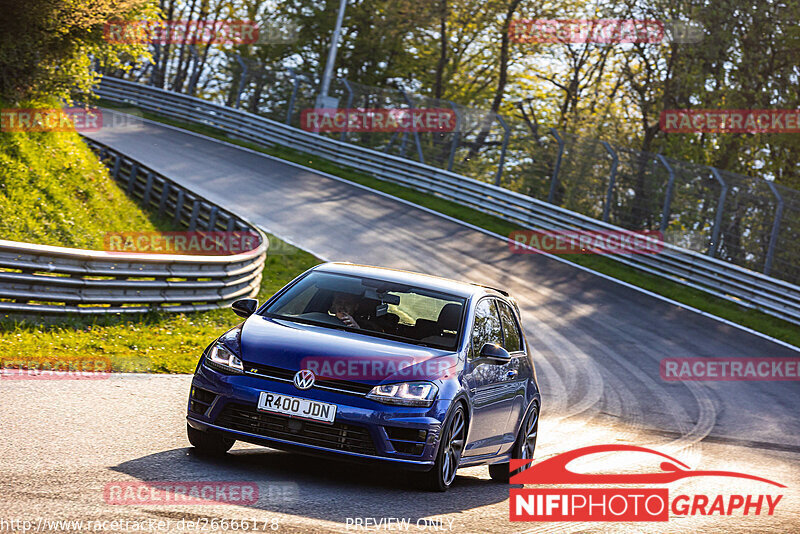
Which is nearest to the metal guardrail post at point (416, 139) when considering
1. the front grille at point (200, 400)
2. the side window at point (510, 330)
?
the side window at point (510, 330)

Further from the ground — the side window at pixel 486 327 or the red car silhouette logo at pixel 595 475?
the side window at pixel 486 327

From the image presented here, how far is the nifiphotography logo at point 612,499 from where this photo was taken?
24.2 ft

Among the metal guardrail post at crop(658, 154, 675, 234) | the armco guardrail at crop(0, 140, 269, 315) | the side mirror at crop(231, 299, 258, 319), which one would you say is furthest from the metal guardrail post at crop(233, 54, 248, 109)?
the side mirror at crop(231, 299, 258, 319)

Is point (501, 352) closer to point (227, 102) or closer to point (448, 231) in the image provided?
point (448, 231)

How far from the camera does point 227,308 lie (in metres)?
15.8

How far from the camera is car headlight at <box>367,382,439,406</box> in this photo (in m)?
6.68

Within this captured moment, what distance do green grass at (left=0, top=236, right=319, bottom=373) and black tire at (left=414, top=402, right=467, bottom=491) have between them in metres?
4.47

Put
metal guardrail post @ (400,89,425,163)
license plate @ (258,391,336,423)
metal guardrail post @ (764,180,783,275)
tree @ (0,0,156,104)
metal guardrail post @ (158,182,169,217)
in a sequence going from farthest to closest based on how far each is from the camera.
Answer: metal guardrail post @ (400,89,425,163) < metal guardrail post @ (764,180,783,275) < metal guardrail post @ (158,182,169,217) < tree @ (0,0,156,104) < license plate @ (258,391,336,423)

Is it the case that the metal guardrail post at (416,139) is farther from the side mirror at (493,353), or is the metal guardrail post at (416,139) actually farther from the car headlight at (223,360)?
the car headlight at (223,360)

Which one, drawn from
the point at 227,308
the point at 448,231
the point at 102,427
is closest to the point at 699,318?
the point at 448,231

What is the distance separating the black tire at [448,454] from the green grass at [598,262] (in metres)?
15.8

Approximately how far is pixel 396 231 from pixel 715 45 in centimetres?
1508

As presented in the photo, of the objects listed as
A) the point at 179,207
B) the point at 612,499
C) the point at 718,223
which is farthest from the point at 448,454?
the point at 718,223

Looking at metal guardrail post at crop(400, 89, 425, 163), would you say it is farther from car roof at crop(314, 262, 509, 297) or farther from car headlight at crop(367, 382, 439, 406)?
car headlight at crop(367, 382, 439, 406)
